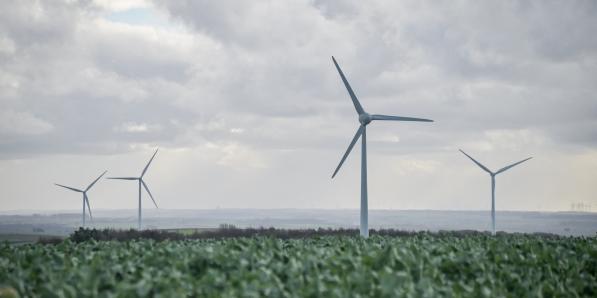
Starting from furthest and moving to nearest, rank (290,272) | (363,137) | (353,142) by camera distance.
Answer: (353,142)
(363,137)
(290,272)

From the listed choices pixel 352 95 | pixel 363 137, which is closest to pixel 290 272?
pixel 363 137

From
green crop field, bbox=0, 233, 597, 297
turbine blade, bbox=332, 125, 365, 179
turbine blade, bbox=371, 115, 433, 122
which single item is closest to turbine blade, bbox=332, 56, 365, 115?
turbine blade, bbox=371, 115, 433, 122

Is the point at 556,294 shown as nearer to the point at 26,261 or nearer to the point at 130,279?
the point at 130,279

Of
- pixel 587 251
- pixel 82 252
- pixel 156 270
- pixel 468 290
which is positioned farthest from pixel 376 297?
pixel 587 251

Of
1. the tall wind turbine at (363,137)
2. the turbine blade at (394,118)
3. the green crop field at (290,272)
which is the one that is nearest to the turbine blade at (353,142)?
the tall wind turbine at (363,137)

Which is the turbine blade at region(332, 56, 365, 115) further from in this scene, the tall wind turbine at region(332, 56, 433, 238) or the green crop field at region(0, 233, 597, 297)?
the green crop field at region(0, 233, 597, 297)

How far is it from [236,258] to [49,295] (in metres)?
3.91

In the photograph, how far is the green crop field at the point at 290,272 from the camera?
12.4 metres

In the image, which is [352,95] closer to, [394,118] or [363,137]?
[394,118]

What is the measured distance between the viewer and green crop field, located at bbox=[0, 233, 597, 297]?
12422mm

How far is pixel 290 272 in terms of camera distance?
13414mm

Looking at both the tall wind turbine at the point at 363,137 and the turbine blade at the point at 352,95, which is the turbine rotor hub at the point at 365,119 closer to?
the tall wind turbine at the point at 363,137

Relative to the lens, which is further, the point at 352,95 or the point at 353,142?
the point at 352,95

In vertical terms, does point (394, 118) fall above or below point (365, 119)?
above
